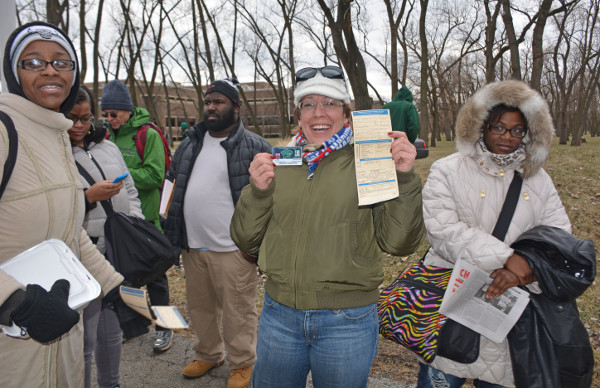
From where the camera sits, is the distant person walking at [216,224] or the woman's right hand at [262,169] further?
the distant person walking at [216,224]

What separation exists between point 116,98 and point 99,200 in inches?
62.5

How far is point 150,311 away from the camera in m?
2.14

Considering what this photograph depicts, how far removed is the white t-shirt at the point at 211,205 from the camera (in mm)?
3268

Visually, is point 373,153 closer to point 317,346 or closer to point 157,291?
point 317,346

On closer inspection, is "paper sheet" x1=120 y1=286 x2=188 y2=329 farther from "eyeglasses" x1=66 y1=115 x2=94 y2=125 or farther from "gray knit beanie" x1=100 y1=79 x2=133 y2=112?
"gray knit beanie" x1=100 y1=79 x2=133 y2=112

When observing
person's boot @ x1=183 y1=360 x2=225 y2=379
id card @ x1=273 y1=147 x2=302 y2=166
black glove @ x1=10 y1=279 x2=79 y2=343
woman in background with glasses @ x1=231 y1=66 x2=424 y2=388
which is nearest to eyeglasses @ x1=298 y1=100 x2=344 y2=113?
woman in background with glasses @ x1=231 y1=66 x2=424 y2=388

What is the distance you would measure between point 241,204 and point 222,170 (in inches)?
50.8

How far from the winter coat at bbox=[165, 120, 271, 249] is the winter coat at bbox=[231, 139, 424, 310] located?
4.12ft

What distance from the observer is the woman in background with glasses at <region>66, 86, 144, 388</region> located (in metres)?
2.73

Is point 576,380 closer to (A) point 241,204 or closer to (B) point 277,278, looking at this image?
(B) point 277,278

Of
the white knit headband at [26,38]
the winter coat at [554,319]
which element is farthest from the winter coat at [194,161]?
the winter coat at [554,319]

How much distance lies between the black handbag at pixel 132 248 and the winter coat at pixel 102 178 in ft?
0.27

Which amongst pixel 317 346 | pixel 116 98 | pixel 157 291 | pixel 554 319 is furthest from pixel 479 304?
pixel 116 98

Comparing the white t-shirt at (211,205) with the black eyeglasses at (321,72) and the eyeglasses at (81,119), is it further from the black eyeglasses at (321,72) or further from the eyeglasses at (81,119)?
the black eyeglasses at (321,72)
